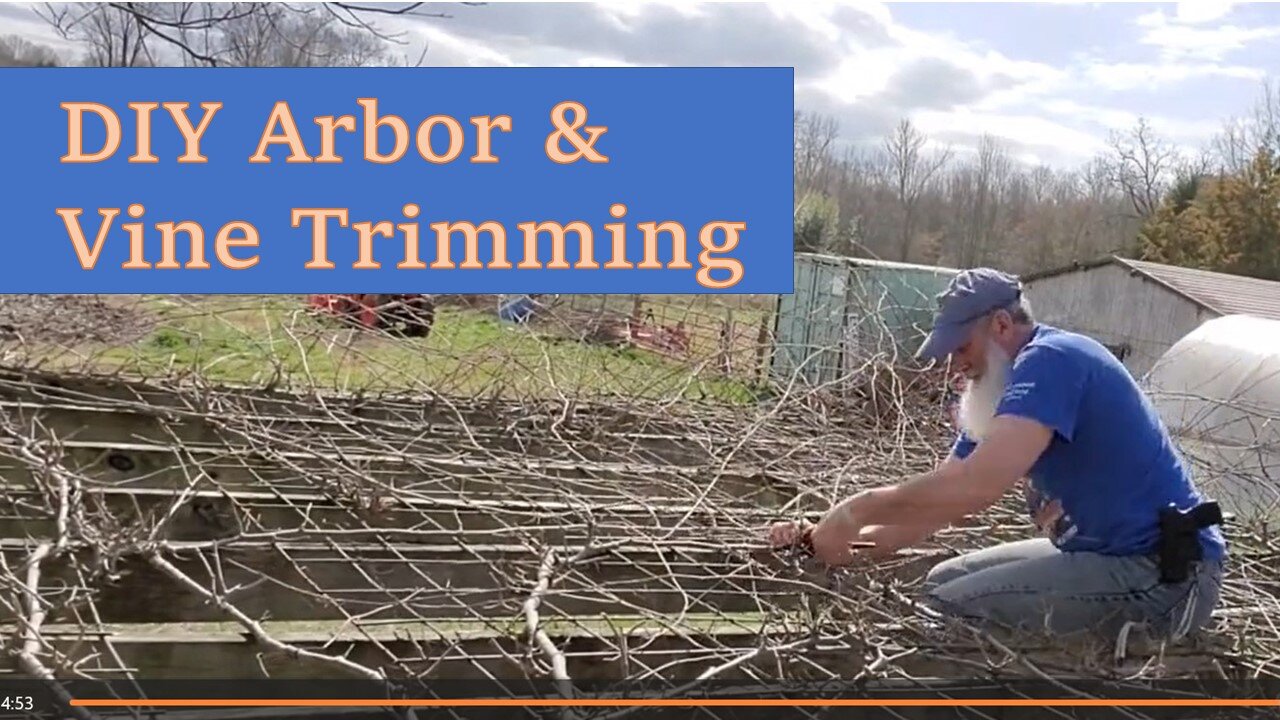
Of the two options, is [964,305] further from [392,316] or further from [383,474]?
[392,316]

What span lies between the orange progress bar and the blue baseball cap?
0.93 m

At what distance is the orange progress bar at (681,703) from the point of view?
2.21 m

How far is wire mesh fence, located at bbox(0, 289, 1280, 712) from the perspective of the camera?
2.64 m

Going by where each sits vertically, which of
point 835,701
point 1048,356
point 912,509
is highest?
point 1048,356

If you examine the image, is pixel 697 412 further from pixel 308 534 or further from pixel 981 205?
pixel 981 205

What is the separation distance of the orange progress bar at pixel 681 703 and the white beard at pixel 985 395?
29.2 inches

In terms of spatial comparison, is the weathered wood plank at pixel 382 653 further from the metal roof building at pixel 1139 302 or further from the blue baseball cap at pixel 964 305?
the metal roof building at pixel 1139 302

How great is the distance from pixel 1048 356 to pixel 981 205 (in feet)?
115

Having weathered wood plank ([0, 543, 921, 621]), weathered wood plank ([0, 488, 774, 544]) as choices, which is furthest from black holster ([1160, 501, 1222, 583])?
weathered wood plank ([0, 488, 774, 544])

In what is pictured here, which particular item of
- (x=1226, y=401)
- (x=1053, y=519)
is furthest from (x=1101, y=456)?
(x=1226, y=401)

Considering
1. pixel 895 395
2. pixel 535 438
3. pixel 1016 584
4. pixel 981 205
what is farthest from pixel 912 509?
pixel 981 205

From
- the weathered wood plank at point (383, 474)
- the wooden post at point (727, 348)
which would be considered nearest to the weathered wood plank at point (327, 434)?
the weathered wood plank at point (383, 474)

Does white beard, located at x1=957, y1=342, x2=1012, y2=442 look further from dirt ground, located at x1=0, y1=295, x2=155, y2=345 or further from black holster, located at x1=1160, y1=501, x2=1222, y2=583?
dirt ground, located at x1=0, y1=295, x2=155, y2=345

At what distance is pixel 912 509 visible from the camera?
284 cm
